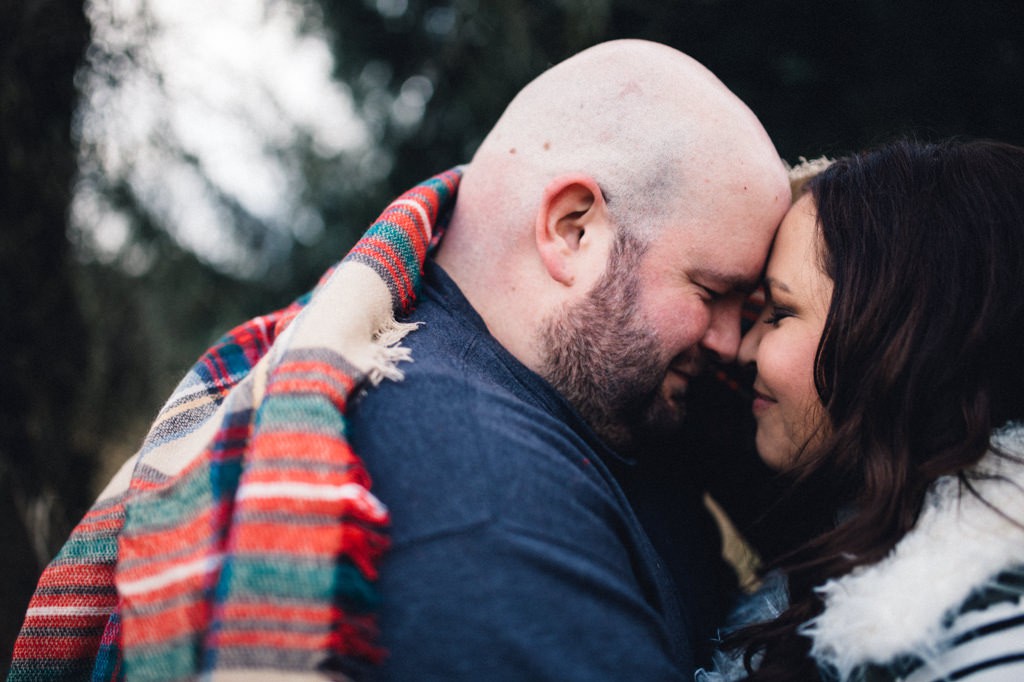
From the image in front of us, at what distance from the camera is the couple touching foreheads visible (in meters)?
1.04

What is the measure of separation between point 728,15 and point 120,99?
2229 mm

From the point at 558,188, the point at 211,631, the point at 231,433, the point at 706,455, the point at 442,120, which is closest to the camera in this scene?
the point at 211,631

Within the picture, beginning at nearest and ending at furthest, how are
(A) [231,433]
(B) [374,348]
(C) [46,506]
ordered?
1. (A) [231,433]
2. (B) [374,348]
3. (C) [46,506]

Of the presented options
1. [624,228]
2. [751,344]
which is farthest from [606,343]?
[751,344]

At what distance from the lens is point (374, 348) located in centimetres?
125

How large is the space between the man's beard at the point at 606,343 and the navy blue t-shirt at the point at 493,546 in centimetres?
39

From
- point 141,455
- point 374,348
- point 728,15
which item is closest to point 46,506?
point 141,455

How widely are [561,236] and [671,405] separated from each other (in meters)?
0.55

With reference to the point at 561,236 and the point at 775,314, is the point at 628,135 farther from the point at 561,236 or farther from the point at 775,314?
the point at 775,314

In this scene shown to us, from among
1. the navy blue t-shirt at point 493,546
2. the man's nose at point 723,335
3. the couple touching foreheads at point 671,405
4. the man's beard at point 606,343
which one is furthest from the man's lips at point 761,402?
the navy blue t-shirt at point 493,546

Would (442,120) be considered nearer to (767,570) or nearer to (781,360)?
(781,360)

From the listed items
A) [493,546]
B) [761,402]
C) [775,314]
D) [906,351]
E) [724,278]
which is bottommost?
[493,546]

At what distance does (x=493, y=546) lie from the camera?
1.04 meters

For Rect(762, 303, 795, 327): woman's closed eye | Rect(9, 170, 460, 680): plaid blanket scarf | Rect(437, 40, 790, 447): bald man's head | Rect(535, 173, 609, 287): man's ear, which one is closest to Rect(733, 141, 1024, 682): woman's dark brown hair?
Rect(762, 303, 795, 327): woman's closed eye
